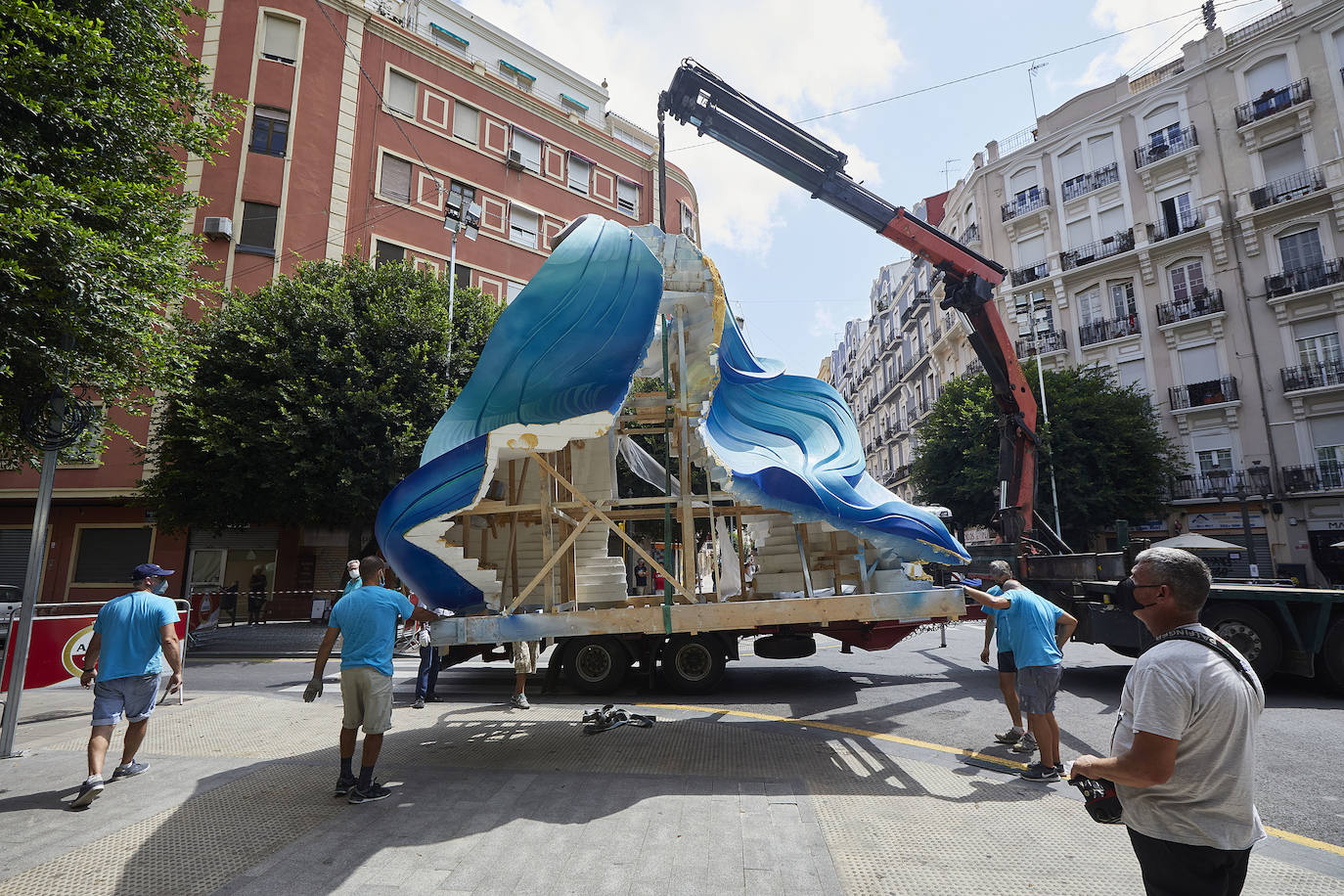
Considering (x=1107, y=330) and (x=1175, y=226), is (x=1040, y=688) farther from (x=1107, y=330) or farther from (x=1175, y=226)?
(x=1175, y=226)

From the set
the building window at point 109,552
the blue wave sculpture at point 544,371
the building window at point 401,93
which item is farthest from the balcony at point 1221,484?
the building window at point 109,552

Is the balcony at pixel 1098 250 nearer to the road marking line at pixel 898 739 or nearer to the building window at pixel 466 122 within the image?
the building window at pixel 466 122

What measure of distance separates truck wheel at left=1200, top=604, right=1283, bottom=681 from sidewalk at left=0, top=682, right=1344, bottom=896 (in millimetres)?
5729

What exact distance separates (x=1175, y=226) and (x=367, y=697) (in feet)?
119

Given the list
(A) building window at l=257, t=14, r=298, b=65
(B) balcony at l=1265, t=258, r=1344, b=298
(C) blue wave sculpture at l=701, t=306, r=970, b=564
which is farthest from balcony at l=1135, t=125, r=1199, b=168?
(A) building window at l=257, t=14, r=298, b=65

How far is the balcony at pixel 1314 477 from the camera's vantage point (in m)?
25.2

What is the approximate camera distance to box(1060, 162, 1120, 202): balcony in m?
31.3

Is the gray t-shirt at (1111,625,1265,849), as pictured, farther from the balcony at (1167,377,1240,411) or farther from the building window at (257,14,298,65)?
the balcony at (1167,377,1240,411)

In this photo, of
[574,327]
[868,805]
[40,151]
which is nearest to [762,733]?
[868,805]

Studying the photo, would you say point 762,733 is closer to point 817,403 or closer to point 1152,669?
point 817,403

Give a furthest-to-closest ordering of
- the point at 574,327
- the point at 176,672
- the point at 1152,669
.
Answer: the point at 574,327 < the point at 176,672 < the point at 1152,669

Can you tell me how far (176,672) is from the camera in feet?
19.7

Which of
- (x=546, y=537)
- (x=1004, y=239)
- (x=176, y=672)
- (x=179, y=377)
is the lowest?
(x=176, y=672)

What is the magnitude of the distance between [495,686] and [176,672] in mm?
5284
